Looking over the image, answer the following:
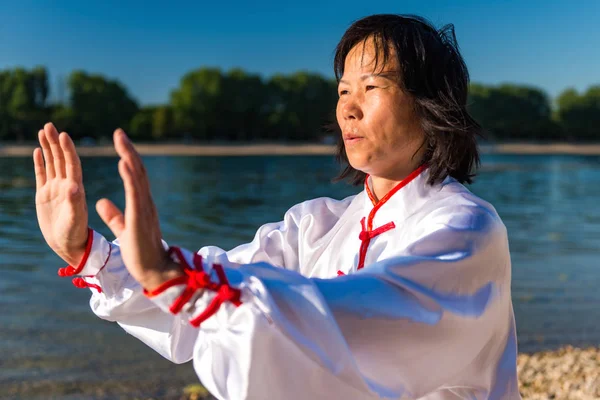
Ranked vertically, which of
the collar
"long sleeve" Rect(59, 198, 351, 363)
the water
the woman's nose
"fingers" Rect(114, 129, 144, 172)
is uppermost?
the woman's nose

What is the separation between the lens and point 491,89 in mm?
124438

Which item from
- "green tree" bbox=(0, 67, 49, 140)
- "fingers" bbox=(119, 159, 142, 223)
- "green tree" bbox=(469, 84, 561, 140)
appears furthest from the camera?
"green tree" bbox=(469, 84, 561, 140)

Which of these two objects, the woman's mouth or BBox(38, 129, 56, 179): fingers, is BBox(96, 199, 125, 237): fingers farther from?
the woman's mouth

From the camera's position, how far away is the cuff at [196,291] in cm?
155

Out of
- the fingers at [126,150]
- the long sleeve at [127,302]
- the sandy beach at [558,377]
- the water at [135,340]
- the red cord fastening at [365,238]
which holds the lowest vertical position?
the water at [135,340]

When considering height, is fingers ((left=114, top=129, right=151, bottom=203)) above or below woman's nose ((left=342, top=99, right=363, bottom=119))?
below

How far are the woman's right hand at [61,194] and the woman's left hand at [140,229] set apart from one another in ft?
1.65

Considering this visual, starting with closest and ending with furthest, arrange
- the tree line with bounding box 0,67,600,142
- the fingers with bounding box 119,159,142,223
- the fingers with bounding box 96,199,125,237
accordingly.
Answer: the fingers with bounding box 119,159,142,223 → the fingers with bounding box 96,199,125,237 → the tree line with bounding box 0,67,600,142

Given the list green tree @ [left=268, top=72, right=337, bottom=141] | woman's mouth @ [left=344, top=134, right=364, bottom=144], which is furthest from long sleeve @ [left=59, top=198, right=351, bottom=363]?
green tree @ [left=268, top=72, right=337, bottom=141]

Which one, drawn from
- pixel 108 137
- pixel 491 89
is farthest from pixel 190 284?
pixel 491 89

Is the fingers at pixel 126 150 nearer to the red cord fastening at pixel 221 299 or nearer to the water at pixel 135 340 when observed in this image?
the red cord fastening at pixel 221 299

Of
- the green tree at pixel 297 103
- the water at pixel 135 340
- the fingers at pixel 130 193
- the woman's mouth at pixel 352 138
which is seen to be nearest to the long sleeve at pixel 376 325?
the fingers at pixel 130 193

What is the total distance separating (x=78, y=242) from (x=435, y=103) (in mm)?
1147

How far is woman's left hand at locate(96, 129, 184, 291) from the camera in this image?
59.2 inches
